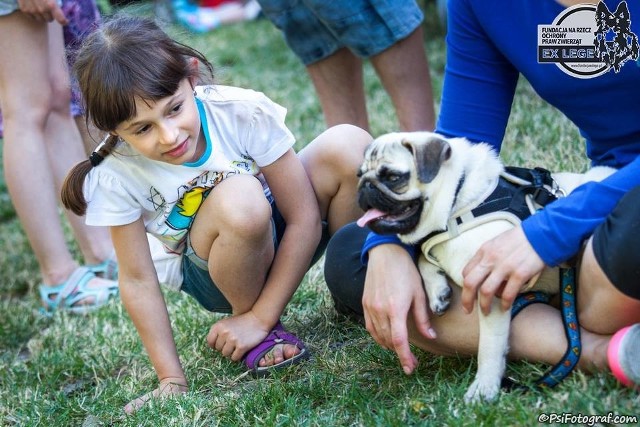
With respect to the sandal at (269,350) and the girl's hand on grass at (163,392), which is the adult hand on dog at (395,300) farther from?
the girl's hand on grass at (163,392)

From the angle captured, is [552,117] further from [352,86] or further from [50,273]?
[50,273]

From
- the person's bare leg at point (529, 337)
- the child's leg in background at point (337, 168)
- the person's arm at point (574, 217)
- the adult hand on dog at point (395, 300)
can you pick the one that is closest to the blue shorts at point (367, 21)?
the child's leg in background at point (337, 168)

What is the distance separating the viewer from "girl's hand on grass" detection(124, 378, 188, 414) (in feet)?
8.23

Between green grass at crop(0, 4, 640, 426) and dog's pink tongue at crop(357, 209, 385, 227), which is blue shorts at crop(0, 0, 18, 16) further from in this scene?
dog's pink tongue at crop(357, 209, 385, 227)

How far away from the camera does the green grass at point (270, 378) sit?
202cm

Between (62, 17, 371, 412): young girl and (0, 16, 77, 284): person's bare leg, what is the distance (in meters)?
1.12

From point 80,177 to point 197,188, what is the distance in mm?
344

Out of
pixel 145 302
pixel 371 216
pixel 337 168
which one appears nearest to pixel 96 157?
pixel 145 302

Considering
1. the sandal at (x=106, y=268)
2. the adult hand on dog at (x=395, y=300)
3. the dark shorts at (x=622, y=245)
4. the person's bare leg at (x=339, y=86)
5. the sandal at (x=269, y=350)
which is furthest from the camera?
the person's bare leg at (x=339, y=86)

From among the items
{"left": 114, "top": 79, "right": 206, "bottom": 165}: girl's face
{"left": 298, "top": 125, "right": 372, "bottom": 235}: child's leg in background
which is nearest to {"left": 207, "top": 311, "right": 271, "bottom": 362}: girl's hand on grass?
{"left": 298, "top": 125, "right": 372, "bottom": 235}: child's leg in background

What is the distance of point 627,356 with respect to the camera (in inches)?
73.8

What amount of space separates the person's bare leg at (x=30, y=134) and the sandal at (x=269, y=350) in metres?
1.47

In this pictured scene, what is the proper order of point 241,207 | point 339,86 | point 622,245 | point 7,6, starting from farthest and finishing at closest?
point 339,86 → point 7,6 → point 241,207 → point 622,245

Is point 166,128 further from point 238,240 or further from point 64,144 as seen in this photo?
point 64,144
